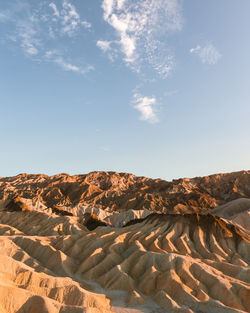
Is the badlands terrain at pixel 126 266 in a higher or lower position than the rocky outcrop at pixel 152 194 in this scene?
lower

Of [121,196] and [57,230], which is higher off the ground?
[121,196]

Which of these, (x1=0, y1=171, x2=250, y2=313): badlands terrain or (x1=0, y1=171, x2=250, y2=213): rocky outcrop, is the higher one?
(x1=0, y1=171, x2=250, y2=213): rocky outcrop

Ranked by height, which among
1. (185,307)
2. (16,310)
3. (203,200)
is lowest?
(185,307)

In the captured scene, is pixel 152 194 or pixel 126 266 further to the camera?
pixel 152 194

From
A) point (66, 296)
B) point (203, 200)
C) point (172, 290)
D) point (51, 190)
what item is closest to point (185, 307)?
point (172, 290)

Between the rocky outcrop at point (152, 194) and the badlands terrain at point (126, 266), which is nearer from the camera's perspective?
the badlands terrain at point (126, 266)

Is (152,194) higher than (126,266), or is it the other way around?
(152,194)

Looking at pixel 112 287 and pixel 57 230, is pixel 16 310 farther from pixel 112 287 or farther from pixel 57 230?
pixel 57 230

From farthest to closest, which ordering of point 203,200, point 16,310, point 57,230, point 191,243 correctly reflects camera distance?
point 203,200
point 57,230
point 191,243
point 16,310

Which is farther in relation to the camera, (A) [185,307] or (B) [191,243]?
(B) [191,243]

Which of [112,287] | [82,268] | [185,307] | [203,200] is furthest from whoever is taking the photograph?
[203,200]

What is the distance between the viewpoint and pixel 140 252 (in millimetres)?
40438

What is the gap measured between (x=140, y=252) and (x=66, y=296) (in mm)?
16286

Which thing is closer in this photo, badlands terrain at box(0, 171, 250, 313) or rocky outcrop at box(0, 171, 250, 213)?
badlands terrain at box(0, 171, 250, 313)
